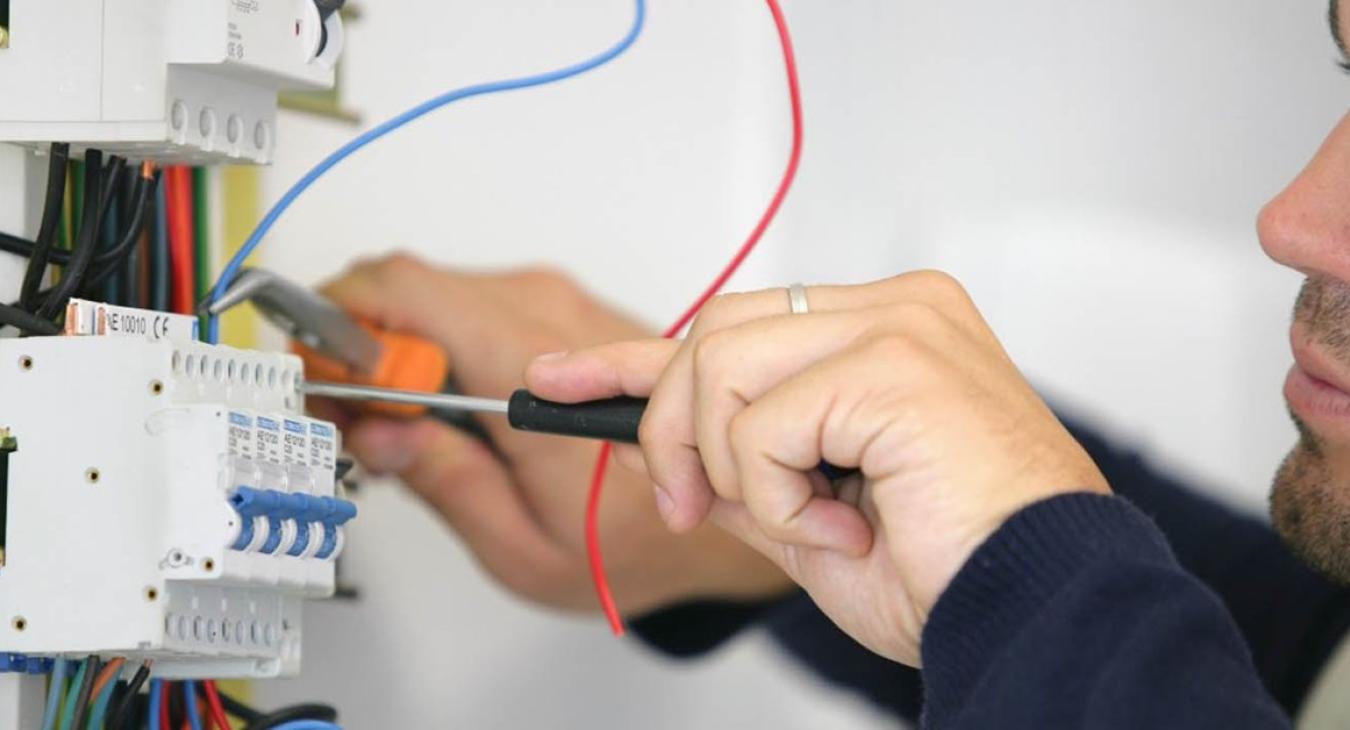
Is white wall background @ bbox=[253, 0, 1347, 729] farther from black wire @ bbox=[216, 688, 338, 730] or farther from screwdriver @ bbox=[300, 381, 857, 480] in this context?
screwdriver @ bbox=[300, 381, 857, 480]

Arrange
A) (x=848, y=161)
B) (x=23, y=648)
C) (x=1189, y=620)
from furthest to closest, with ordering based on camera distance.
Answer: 1. (x=848, y=161)
2. (x=23, y=648)
3. (x=1189, y=620)

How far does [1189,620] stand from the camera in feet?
2.58

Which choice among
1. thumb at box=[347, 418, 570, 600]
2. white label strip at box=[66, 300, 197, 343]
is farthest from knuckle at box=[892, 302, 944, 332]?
thumb at box=[347, 418, 570, 600]

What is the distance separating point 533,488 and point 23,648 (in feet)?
1.85

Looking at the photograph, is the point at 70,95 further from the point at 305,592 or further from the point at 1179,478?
the point at 1179,478

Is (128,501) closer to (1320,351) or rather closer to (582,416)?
(582,416)

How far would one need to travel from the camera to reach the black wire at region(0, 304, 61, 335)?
100cm

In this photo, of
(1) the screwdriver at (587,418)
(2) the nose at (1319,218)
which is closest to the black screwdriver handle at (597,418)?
(1) the screwdriver at (587,418)

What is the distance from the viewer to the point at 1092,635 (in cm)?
78

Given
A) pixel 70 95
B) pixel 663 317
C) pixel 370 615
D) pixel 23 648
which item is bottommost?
pixel 370 615

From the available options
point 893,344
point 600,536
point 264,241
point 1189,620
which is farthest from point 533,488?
point 1189,620

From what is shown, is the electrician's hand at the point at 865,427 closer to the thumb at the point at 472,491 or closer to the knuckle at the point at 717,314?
the knuckle at the point at 717,314

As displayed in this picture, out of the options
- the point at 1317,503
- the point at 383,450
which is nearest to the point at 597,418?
the point at 383,450

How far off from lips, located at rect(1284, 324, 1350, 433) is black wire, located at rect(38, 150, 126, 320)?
0.89m
